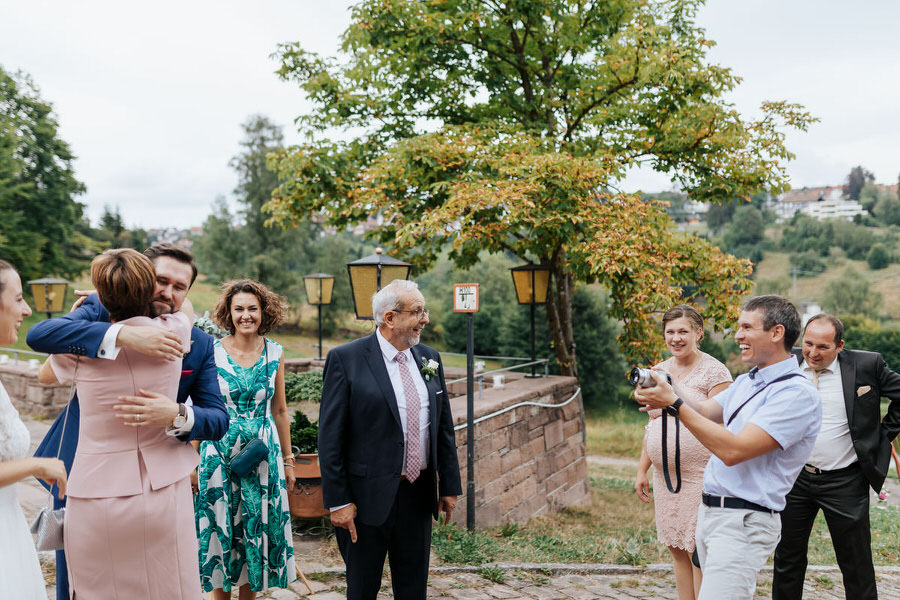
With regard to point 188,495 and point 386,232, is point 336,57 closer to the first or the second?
point 386,232

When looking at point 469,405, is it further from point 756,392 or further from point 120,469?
point 120,469

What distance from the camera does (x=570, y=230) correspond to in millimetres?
8156

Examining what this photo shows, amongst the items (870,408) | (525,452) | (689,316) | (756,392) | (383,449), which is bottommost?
(525,452)

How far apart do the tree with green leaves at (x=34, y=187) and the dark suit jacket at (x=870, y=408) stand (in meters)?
28.6

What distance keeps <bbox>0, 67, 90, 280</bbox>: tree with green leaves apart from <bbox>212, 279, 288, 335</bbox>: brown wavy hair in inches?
1038

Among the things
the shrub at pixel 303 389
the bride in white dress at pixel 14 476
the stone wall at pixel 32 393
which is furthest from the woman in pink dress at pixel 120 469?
the stone wall at pixel 32 393

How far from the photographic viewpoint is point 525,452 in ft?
24.9

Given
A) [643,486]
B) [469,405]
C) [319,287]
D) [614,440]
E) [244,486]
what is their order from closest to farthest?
[244,486] < [643,486] < [469,405] < [319,287] < [614,440]

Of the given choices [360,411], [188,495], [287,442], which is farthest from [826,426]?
[188,495]

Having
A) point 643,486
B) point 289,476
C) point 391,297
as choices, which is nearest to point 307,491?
point 289,476

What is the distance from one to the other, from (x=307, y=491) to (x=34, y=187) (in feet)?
98.1

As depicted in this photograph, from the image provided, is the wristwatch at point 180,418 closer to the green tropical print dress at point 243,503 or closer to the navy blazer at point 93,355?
the navy blazer at point 93,355

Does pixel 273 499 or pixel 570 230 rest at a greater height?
pixel 570 230

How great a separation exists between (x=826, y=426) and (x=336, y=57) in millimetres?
9409
